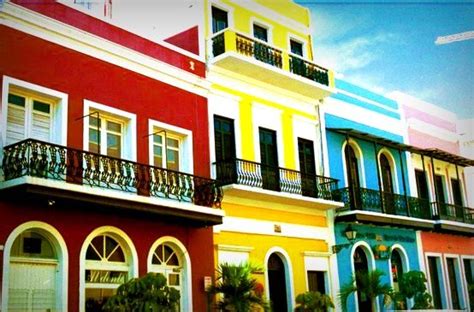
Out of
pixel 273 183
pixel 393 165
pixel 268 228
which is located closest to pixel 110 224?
pixel 268 228

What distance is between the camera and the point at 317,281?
586 inches

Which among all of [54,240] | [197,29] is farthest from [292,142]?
[54,240]

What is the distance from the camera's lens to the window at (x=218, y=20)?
563 inches

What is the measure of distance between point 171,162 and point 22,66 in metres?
3.44

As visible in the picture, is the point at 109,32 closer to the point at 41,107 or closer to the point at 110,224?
the point at 41,107

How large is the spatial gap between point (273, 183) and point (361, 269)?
392 centimetres

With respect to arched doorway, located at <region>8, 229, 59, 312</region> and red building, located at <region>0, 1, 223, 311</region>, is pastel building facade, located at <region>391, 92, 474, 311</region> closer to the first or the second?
red building, located at <region>0, 1, 223, 311</region>

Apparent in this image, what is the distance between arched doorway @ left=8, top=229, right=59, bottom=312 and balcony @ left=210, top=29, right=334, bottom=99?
5401 millimetres

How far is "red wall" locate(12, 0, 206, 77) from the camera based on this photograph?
34.3 ft

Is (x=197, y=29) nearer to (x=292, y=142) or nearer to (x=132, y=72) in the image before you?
(x=132, y=72)

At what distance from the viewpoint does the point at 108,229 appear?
10602 mm

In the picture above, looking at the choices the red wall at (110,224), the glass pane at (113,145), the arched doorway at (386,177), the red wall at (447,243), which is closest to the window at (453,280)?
the red wall at (447,243)

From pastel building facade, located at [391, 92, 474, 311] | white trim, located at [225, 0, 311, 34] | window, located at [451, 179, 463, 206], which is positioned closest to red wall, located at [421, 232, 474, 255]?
pastel building facade, located at [391, 92, 474, 311]

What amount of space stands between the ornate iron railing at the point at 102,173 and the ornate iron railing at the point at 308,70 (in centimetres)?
429
